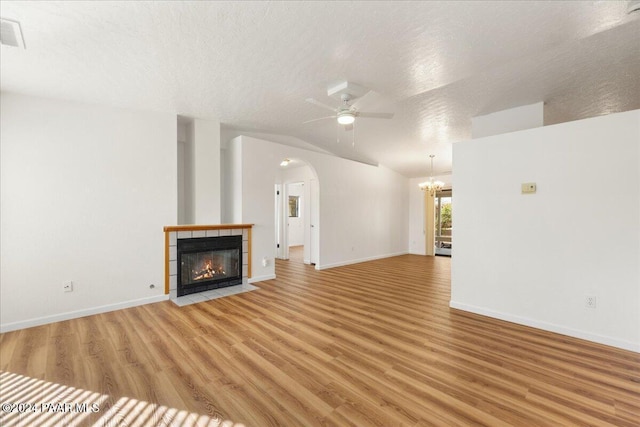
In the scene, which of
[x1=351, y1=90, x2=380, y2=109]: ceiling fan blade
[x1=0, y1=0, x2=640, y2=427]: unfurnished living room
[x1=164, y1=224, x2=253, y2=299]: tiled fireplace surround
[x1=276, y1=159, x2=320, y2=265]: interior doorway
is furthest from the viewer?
[x1=276, y1=159, x2=320, y2=265]: interior doorway

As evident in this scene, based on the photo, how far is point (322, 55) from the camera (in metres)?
2.64

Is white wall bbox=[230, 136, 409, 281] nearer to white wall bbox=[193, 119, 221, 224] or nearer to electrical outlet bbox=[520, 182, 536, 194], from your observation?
white wall bbox=[193, 119, 221, 224]

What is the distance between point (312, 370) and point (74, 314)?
326 centimetres

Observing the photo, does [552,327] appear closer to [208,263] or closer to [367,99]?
[367,99]

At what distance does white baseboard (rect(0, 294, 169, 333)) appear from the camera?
3043mm

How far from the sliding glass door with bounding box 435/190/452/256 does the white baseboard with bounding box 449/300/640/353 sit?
6.10 metres

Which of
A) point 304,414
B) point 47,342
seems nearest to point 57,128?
point 47,342

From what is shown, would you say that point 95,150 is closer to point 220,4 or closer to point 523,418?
point 220,4

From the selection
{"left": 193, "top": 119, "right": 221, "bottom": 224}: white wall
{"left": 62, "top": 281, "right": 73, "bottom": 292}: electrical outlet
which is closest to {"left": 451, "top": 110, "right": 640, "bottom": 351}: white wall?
{"left": 193, "top": 119, "right": 221, "bottom": 224}: white wall

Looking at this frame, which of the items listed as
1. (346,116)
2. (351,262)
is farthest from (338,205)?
(346,116)

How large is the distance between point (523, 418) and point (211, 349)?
252cm

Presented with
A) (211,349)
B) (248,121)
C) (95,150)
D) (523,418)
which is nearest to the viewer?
(523,418)

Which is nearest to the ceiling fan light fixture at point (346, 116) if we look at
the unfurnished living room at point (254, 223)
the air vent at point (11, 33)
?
the unfurnished living room at point (254, 223)

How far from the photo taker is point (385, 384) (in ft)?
6.77
